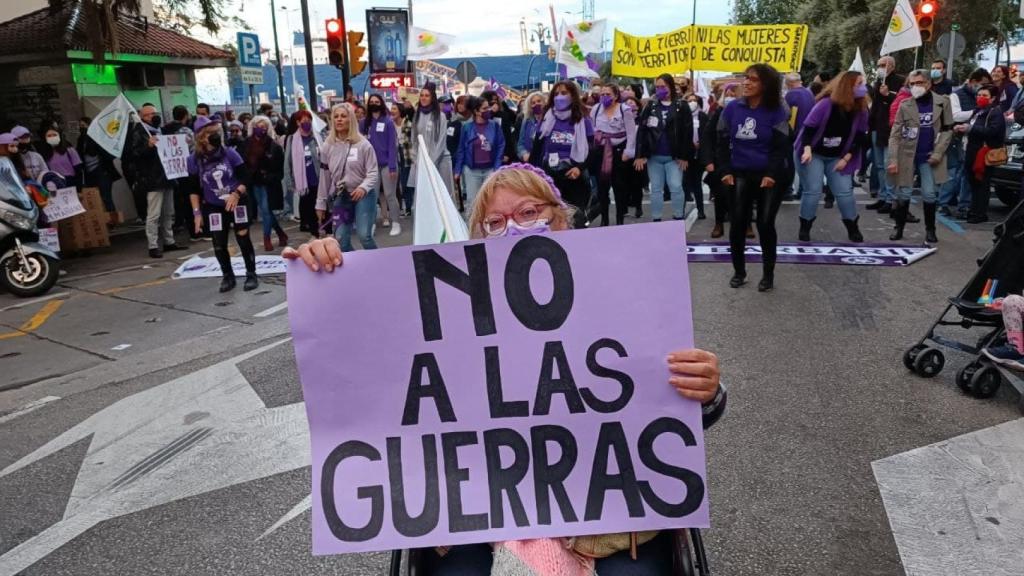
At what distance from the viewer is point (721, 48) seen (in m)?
14.6

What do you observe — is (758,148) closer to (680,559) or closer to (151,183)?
(680,559)

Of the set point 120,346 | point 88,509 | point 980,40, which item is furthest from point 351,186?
point 980,40

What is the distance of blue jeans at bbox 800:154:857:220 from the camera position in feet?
29.1

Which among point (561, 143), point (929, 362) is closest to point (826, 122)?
point (561, 143)

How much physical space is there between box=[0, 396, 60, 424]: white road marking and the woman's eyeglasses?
4.28 m

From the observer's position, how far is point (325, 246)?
2045mm

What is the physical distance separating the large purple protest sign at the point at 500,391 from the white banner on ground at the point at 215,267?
762cm

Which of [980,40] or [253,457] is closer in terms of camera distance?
[253,457]

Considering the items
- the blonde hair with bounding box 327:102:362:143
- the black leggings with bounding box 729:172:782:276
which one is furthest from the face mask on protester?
the blonde hair with bounding box 327:102:362:143

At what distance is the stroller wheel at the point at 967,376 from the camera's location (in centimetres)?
469

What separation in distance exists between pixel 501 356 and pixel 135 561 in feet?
7.17

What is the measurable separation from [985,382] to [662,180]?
6.05 meters

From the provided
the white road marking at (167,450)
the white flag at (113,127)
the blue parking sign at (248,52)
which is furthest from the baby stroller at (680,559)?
the blue parking sign at (248,52)

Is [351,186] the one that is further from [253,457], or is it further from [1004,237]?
[1004,237]
